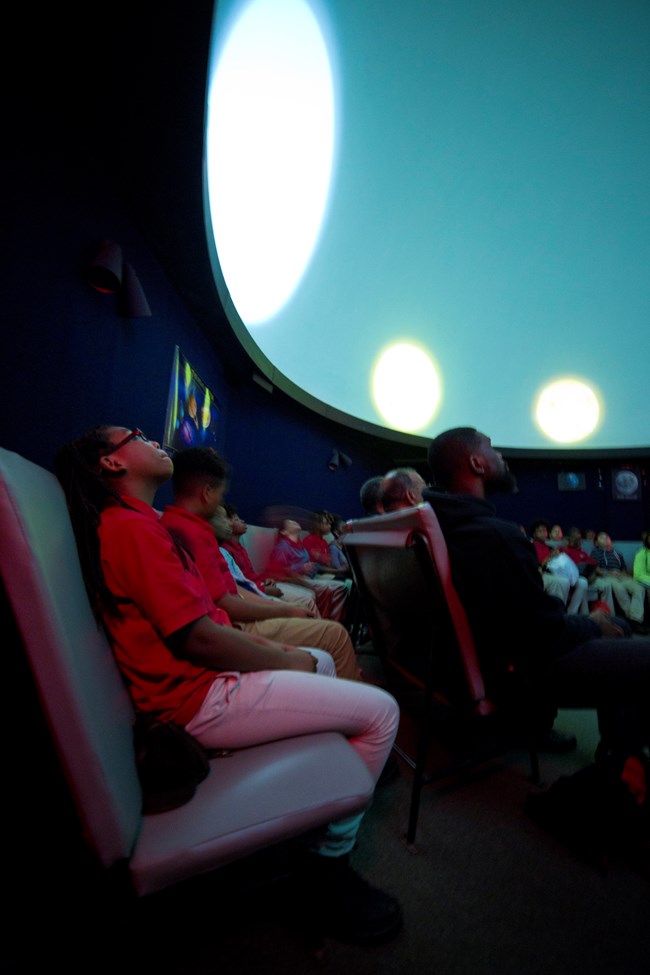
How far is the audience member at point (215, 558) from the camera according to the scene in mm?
1735

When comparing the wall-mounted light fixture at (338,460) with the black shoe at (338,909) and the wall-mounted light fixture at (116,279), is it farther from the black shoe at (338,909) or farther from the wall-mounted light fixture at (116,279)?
the black shoe at (338,909)

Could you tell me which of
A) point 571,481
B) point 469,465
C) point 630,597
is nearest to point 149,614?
point 469,465

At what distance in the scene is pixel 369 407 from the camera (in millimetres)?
7508

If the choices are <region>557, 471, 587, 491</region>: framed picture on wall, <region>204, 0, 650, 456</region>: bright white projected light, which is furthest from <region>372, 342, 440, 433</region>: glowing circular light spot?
<region>557, 471, 587, 491</region>: framed picture on wall

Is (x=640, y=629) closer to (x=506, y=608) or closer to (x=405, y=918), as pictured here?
(x=506, y=608)

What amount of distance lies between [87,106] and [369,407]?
5.81 m

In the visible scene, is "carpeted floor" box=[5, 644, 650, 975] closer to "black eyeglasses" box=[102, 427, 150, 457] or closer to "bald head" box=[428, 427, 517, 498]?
"black eyeglasses" box=[102, 427, 150, 457]

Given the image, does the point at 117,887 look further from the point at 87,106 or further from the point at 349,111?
the point at 349,111

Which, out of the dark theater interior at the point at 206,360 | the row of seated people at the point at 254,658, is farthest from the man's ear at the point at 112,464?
the dark theater interior at the point at 206,360

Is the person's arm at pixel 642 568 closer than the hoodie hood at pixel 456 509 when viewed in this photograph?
No

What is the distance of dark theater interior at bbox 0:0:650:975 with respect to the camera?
2.48ft

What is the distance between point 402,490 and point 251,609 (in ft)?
3.40

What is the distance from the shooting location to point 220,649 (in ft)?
3.31

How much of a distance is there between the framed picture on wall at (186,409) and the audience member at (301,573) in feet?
4.39
